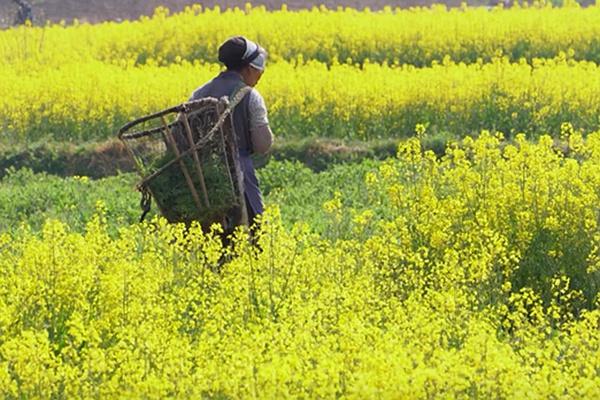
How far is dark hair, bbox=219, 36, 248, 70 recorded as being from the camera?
909 centimetres

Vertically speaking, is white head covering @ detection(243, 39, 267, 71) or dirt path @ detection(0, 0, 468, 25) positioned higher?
white head covering @ detection(243, 39, 267, 71)

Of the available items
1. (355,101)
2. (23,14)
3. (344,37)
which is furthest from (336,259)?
(23,14)

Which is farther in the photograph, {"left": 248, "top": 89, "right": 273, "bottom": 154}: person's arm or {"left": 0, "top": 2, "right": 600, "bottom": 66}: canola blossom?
{"left": 0, "top": 2, "right": 600, "bottom": 66}: canola blossom

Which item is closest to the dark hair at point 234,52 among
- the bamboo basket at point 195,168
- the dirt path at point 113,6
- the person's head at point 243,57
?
the person's head at point 243,57

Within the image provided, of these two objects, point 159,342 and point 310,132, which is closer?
point 159,342

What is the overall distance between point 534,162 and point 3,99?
32.0 feet

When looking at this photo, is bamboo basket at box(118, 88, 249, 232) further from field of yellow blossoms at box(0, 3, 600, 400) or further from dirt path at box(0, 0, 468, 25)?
dirt path at box(0, 0, 468, 25)

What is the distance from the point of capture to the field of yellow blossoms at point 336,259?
5.95 metres

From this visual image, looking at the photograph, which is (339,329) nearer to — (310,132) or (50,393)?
(50,393)

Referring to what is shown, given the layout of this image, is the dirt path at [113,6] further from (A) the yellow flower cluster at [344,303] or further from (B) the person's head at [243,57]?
(B) the person's head at [243,57]

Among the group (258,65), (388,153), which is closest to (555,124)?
(388,153)

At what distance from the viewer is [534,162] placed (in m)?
9.61

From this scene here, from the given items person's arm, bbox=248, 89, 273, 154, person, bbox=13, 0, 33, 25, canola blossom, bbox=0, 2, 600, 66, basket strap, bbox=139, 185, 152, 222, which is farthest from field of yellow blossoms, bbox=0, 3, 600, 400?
person, bbox=13, 0, 33, 25

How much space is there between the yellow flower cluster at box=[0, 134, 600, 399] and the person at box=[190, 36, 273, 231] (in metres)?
0.53
